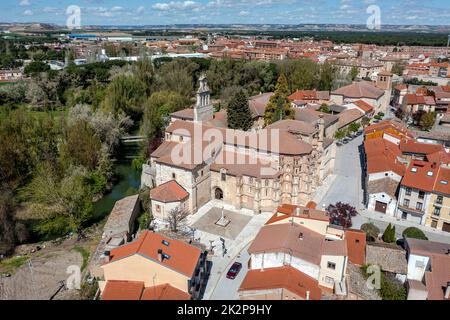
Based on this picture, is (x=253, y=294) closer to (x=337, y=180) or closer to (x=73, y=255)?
(x=73, y=255)

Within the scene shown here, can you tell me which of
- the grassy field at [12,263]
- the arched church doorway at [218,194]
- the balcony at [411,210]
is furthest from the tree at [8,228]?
the balcony at [411,210]

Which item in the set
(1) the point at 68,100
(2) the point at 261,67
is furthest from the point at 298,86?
(1) the point at 68,100

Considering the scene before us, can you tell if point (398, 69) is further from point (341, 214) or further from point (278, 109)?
point (341, 214)

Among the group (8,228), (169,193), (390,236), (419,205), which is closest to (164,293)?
(169,193)

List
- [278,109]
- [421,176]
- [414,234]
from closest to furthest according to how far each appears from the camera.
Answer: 1. [414,234]
2. [421,176]
3. [278,109]
